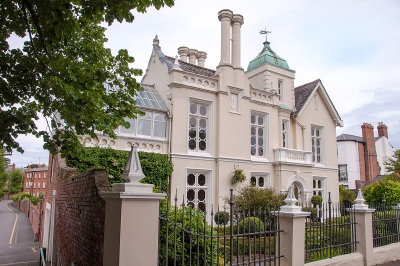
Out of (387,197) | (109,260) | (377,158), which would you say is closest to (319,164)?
(387,197)

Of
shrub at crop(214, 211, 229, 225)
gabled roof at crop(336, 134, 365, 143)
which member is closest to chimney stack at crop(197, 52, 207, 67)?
shrub at crop(214, 211, 229, 225)

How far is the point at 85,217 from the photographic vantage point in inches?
238

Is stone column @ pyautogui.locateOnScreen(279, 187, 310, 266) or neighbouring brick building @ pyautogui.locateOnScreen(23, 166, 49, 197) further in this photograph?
neighbouring brick building @ pyautogui.locateOnScreen(23, 166, 49, 197)

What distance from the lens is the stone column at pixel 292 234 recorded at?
6.14 m

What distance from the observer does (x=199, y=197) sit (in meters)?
15.7

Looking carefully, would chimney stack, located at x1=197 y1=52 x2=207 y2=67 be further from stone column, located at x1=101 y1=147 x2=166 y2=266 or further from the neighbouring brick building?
the neighbouring brick building

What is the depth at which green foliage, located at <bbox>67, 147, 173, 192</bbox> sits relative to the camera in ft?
39.6

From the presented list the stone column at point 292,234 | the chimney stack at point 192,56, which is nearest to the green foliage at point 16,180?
the chimney stack at point 192,56

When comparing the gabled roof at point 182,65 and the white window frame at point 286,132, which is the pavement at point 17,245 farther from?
the white window frame at point 286,132

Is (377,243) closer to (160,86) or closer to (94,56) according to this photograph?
(94,56)

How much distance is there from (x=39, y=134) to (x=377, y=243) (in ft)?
→ 29.2

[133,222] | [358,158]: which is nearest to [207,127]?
[133,222]

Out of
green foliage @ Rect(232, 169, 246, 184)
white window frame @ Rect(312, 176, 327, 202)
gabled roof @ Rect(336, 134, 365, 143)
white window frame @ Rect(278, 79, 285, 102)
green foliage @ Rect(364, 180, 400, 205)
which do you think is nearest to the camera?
green foliage @ Rect(364, 180, 400, 205)

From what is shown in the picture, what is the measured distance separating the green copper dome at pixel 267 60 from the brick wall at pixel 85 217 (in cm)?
1518
